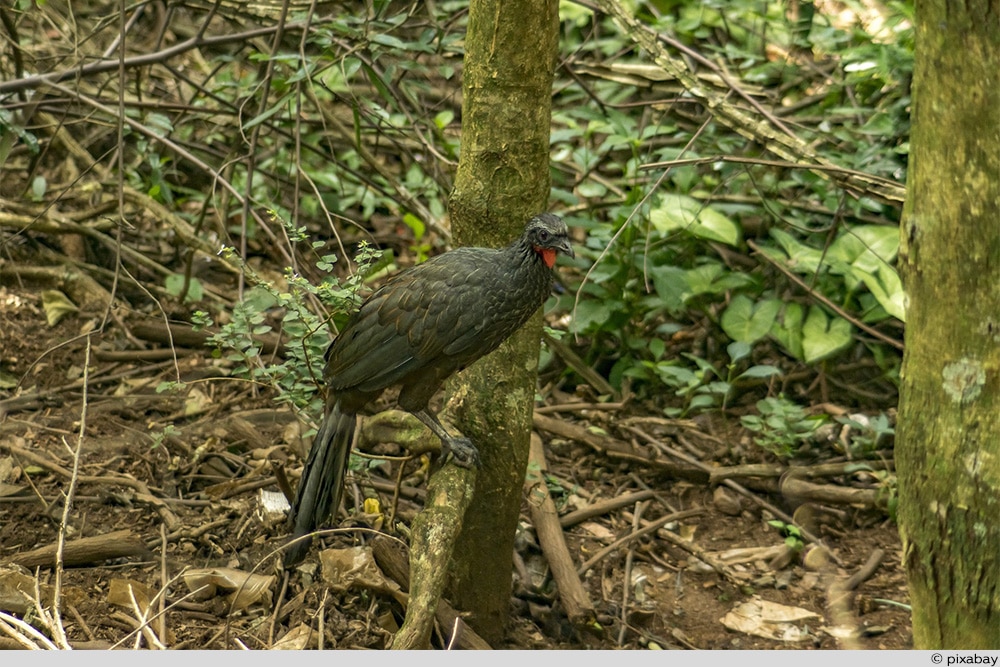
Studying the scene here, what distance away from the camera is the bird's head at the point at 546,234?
2.76m

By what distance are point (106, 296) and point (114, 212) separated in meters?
0.44

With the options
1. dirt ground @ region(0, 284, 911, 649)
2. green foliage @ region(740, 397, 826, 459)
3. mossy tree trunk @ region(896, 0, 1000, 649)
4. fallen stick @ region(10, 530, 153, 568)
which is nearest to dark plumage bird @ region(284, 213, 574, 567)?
dirt ground @ region(0, 284, 911, 649)

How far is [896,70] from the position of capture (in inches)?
180

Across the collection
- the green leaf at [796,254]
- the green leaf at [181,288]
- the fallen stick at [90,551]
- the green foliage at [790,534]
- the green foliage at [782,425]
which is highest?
the green leaf at [796,254]

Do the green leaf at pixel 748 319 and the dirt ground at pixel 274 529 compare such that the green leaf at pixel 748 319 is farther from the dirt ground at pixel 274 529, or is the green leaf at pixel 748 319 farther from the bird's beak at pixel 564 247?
the bird's beak at pixel 564 247

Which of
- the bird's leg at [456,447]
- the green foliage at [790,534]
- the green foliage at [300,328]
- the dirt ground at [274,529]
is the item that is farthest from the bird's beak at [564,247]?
the green foliage at [790,534]

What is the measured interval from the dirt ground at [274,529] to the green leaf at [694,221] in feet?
2.70

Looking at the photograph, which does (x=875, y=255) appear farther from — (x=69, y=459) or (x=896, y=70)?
(x=69, y=459)

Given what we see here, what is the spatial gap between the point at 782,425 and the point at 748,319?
0.53m

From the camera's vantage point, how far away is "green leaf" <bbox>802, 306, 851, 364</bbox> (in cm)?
436

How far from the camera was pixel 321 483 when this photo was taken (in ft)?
10.2

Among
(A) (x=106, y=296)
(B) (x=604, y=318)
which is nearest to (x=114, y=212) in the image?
(A) (x=106, y=296)

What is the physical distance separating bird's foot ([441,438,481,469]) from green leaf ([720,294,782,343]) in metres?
1.91

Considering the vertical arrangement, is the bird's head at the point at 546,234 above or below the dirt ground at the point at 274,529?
above
